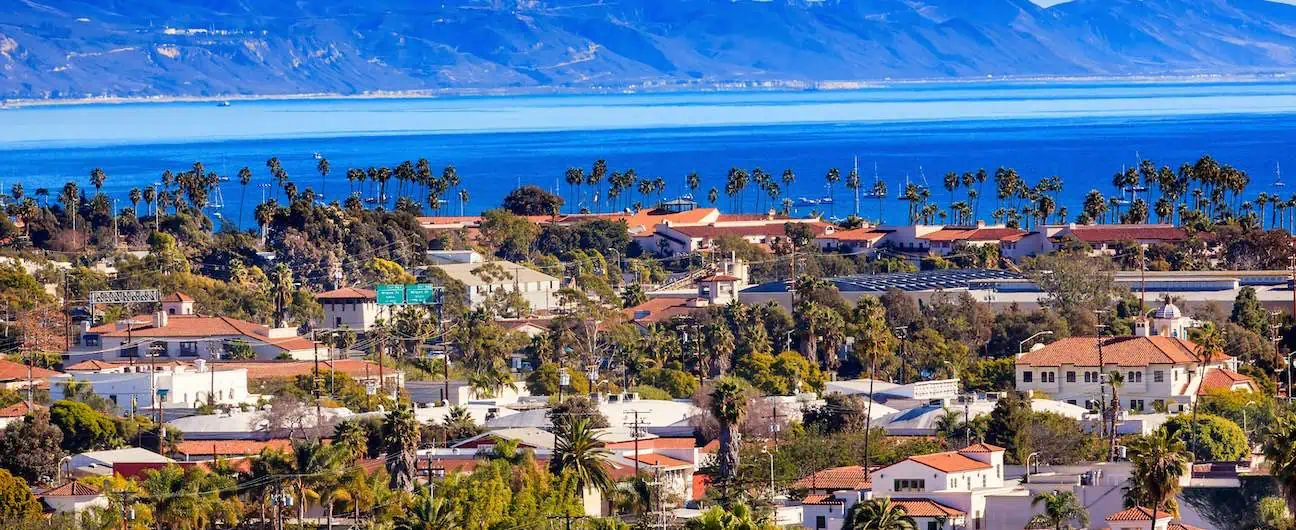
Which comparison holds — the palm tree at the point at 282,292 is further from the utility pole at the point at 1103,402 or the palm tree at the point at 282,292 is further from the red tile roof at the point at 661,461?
the red tile roof at the point at 661,461

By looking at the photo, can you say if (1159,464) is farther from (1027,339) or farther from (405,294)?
(405,294)

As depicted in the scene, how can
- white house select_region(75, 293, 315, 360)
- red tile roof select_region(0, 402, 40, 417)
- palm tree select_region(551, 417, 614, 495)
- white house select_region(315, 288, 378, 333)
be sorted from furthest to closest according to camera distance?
white house select_region(315, 288, 378, 333) → white house select_region(75, 293, 315, 360) → red tile roof select_region(0, 402, 40, 417) → palm tree select_region(551, 417, 614, 495)

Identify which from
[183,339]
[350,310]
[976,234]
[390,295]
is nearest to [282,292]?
[350,310]

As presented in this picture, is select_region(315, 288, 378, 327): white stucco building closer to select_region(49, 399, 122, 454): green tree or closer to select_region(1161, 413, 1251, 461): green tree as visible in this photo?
select_region(49, 399, 122, 454): green tree

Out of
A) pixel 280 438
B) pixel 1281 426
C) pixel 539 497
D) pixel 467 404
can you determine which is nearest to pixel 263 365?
pixel 467 404

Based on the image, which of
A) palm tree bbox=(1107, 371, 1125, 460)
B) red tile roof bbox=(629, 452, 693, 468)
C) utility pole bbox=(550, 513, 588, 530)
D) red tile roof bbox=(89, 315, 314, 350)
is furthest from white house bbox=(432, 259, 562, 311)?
utility pole bbox=(550, 513, 588, 530)

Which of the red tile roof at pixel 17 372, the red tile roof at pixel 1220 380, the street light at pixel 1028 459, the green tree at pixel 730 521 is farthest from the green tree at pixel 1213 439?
the red tile roof at pixel 17 372

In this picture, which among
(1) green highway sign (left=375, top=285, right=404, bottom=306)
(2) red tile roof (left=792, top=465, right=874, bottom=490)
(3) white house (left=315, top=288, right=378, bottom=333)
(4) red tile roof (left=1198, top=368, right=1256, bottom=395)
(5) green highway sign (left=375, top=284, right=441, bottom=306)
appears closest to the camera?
(2) red tile roof (left=792, top=465, right=874, bottom=490)
